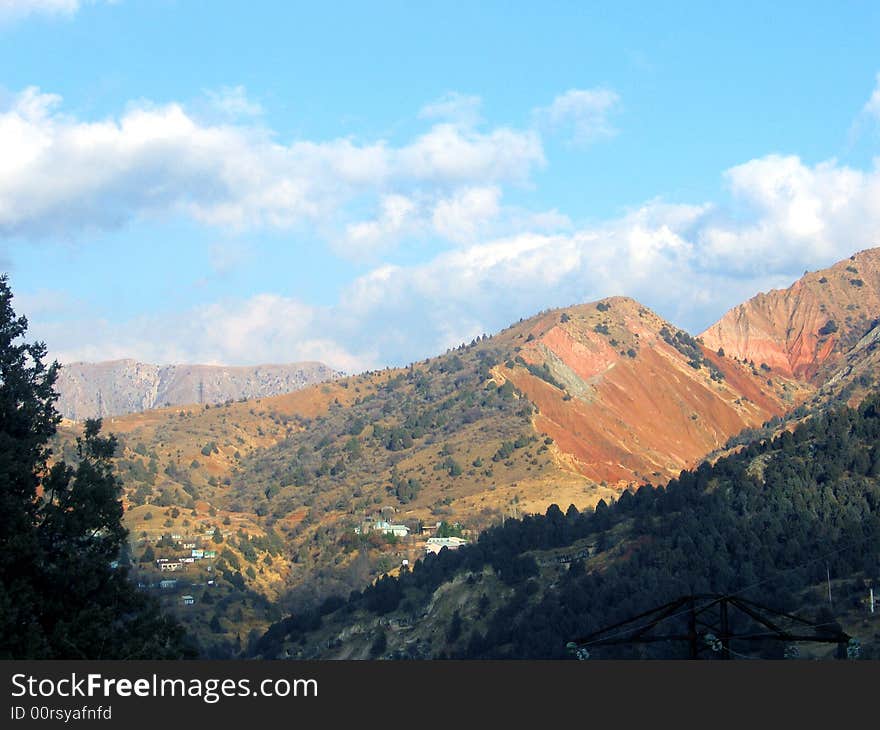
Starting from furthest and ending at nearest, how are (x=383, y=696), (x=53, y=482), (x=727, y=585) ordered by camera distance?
(x=727, y=585) → (x=53, y=482) → (x=383, y=696)

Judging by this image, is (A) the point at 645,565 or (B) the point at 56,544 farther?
(A) the point at 645,565

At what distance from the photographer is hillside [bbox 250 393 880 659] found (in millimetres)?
123625

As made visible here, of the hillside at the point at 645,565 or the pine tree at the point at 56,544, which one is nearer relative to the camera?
the pine tree at the point at 56,544

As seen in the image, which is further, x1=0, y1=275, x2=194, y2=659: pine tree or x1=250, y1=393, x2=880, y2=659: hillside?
x1=250, y1=393, x2=880, y2=659: hillside

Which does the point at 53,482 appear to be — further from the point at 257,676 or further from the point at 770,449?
the point at 770,449


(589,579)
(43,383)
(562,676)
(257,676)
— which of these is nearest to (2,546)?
(43,383)

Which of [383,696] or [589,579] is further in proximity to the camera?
[589,579]

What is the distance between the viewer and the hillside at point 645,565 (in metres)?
124

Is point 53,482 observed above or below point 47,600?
above

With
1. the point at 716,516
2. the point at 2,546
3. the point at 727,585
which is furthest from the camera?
the point at 716,516

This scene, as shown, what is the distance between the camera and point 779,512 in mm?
144375

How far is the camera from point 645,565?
14488 centimetres

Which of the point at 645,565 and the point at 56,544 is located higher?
the point at 56,544

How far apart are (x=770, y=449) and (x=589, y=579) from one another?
44.2 meters
